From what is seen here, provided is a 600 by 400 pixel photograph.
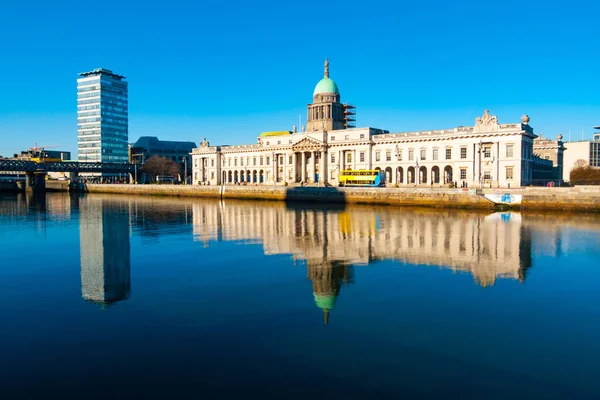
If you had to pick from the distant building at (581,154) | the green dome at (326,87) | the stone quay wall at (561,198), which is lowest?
the stone quay wall at (561,198)

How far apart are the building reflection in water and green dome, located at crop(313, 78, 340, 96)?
61821mm

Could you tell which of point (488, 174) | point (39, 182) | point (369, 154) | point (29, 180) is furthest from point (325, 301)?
point (39, 182)

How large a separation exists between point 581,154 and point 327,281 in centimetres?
12158

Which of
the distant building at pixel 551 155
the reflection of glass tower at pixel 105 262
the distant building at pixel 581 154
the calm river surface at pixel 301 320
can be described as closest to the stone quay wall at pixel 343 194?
the calm river surface at pixel 301 320

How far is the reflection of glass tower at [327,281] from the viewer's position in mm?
15797

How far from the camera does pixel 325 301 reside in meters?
16.0

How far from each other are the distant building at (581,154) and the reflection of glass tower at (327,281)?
113 m

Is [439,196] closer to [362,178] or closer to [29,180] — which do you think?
[362,178]

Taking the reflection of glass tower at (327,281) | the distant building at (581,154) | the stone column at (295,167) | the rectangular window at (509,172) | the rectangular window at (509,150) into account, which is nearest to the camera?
→ the reflection of glass tower at (327,281)

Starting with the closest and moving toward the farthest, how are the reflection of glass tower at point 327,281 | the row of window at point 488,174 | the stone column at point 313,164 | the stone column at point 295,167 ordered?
the reflection of glass tower at point 327,281
the row of window at point 488,174
the stone column at point 313,164
the stone column at point 295,167

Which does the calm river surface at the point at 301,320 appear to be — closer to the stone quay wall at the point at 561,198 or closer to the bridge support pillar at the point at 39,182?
the stone quay wall at the point at 561,198

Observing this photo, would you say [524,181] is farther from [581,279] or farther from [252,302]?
[252,302]

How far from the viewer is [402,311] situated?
48.9 ft

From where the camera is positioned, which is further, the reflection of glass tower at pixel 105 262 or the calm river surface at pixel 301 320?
the reflection of glass tower at pixel 105 262
